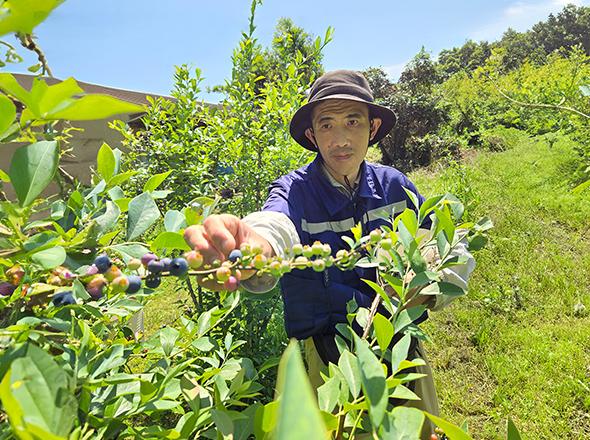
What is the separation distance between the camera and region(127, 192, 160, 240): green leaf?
1.60ft

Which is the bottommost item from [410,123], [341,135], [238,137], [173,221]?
[173,221]

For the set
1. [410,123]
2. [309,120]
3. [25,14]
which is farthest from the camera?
[410,123]

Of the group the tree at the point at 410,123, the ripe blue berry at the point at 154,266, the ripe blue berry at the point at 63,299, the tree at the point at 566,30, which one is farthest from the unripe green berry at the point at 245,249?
the tree at the point at 566,30

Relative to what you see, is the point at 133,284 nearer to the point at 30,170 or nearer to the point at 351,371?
the point at 30,170

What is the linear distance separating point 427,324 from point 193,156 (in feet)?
7.89

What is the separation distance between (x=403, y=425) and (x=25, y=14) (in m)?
0.42

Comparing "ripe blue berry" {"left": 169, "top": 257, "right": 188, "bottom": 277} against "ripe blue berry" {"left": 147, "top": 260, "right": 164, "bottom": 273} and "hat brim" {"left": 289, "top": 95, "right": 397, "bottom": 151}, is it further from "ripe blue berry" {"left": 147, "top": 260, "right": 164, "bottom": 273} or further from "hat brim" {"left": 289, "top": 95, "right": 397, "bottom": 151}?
"hat brim" {"left": 289, "top": 95, "right": 397, "bottom": 151}

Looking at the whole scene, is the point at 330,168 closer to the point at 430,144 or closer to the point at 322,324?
the point at 322,324

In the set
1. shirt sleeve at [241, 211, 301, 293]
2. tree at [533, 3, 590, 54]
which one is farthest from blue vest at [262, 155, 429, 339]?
tree at [533, 3, 590, 54]

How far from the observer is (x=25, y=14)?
0.23 m

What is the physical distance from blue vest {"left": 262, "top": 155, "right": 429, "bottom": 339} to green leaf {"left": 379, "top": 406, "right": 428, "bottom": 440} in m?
1.03

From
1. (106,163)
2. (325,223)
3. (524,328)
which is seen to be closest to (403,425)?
(106,163)

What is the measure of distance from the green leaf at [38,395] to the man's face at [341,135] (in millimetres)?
1499

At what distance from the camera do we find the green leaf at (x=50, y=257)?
36 cm
